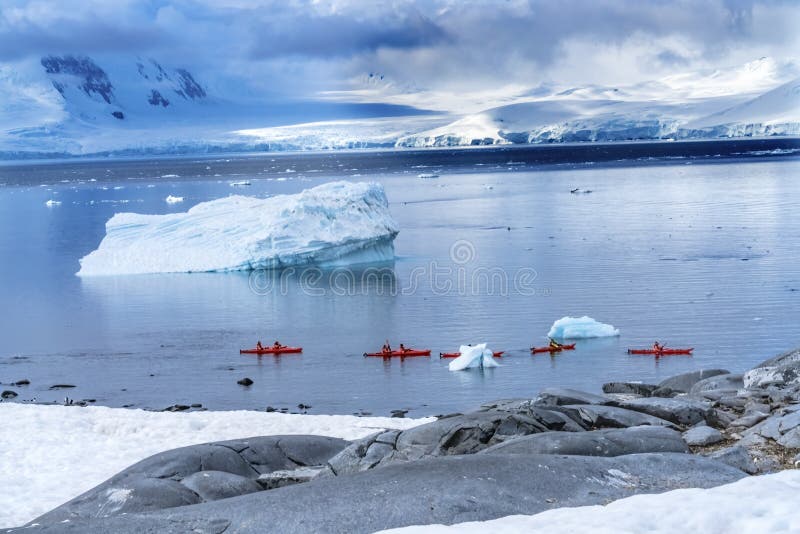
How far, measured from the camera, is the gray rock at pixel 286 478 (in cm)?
1134

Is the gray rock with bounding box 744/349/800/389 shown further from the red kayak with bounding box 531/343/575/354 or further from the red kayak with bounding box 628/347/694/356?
the red kayak with bounding box 531/343/575/354

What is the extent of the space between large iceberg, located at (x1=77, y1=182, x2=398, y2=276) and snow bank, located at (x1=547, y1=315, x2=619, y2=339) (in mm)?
14519

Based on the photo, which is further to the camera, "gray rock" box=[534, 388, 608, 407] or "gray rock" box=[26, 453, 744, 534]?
"gray rock" box=[534, 388, 608, 407]

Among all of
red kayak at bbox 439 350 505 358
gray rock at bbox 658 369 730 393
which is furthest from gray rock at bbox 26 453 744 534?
red kayak at bbox 439 350 505 358

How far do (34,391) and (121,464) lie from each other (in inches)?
439

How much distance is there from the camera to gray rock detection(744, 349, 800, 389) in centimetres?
1648

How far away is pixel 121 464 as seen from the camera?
47.2 feet

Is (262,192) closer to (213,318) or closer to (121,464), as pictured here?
(213,318)

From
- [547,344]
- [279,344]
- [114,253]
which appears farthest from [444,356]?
[114,253]

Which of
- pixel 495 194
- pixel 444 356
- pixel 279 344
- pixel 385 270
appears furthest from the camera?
pixel 495 194

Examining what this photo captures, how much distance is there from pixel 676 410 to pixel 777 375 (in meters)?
4.75

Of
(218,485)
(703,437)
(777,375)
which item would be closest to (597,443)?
(703,437)

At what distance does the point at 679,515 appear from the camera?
766 centimetres

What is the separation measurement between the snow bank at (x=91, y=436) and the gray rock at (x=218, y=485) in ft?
7.27
